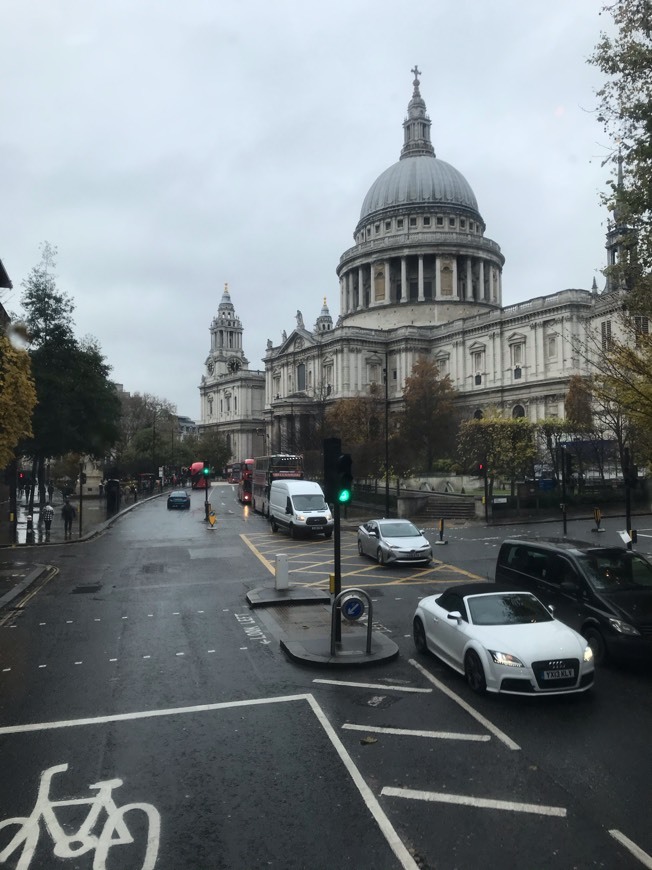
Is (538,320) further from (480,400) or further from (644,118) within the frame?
(644,118)

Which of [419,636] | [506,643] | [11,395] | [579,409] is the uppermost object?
[579,409]

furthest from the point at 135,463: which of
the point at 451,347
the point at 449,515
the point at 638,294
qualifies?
the point at 638,294

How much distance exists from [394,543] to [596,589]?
11300 millimetres

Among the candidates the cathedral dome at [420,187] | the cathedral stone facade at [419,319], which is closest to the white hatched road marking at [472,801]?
the cathedral stone facade at [419,319]

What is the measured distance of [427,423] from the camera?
193 ft

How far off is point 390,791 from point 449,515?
1389 inches

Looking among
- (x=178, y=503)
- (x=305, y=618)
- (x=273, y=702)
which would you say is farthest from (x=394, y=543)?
(x=178, y=503)

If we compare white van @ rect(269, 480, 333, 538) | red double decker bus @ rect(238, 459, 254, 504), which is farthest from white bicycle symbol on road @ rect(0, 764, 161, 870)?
red double decker bus @ rect(238, 459, 254, 504)

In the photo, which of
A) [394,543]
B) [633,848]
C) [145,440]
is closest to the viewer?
[633,848]

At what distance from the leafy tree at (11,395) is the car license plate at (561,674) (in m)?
18.6

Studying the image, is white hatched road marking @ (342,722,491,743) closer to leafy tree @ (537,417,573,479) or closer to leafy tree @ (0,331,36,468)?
leafy tree @ (0,331,36,468)

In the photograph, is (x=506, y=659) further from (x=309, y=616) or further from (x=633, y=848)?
(x=309, y=616)

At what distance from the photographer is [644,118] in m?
14.4

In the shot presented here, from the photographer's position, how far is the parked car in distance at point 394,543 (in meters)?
23.0
